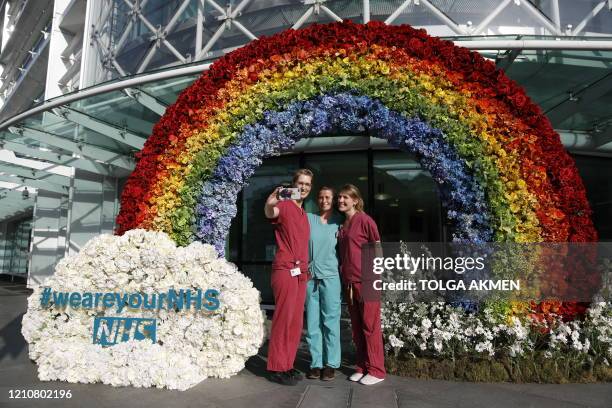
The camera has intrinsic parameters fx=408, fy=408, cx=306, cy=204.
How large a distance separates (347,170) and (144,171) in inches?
205

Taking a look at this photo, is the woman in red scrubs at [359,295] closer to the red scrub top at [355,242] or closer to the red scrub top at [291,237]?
the red scrub top at [355,242]

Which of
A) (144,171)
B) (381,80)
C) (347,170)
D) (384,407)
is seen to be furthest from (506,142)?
(347,170)

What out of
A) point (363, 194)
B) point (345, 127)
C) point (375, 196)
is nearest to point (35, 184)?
point (363, 194)

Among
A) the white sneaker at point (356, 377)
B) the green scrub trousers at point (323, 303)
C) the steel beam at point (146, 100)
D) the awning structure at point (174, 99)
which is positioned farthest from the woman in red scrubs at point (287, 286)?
the steel beam at point (146, 100)

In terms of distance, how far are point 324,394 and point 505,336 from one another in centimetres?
194

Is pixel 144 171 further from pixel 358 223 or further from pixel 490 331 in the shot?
pixel 490 331

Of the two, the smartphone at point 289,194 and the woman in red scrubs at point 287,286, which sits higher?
the smartphone at point 289,194

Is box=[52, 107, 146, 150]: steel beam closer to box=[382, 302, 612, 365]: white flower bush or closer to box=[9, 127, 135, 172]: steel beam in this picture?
box=[9, 127, 135, 172]: steel beam

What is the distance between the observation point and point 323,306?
4.01 m

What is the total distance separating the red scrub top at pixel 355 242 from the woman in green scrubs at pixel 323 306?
103 millimetres

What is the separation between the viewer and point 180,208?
476 centimetres

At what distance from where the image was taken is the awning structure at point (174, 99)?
594 centimetres

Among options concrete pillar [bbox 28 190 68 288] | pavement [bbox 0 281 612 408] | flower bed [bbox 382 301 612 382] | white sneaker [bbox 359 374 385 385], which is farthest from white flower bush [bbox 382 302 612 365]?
concrete pillar [bbox 28 190 68 288]

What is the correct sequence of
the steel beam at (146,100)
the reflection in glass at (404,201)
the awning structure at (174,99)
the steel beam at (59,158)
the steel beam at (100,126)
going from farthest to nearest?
the steel beam at (59,158) < the reflection in glass at (404,201) < the steel beam at (100,126) < the steel beam at (146,100) < the awning structure at (174,99)
